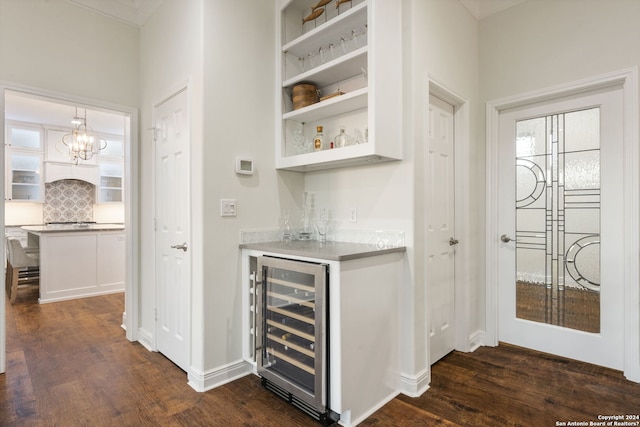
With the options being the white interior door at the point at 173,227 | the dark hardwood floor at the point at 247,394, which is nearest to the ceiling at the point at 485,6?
the white interior door at the point at 173,227

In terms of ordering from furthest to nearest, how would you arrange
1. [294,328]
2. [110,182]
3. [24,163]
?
[110,182]
[24,163]
[294,328]

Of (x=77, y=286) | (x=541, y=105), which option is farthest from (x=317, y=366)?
(x=77, y=286)

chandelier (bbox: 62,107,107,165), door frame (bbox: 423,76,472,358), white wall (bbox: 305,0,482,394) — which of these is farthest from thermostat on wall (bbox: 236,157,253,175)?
chandelier (bbox: 62,107,107,165)

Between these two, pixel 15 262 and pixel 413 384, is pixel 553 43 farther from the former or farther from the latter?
pixel 15 262

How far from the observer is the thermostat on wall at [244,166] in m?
2.41

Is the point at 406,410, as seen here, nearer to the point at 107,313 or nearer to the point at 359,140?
the point at 359,140

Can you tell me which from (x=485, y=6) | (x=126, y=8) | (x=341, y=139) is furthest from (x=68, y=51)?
(x=485, y=6)

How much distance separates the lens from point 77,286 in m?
4.65

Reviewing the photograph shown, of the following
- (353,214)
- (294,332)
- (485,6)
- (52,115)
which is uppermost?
(485,6)

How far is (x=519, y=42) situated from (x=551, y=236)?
1.64m

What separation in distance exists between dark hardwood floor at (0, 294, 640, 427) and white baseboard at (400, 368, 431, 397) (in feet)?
0.14

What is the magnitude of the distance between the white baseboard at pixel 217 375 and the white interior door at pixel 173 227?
7.4 inches

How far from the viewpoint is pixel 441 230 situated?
104 inches

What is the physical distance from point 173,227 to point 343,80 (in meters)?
1.73
